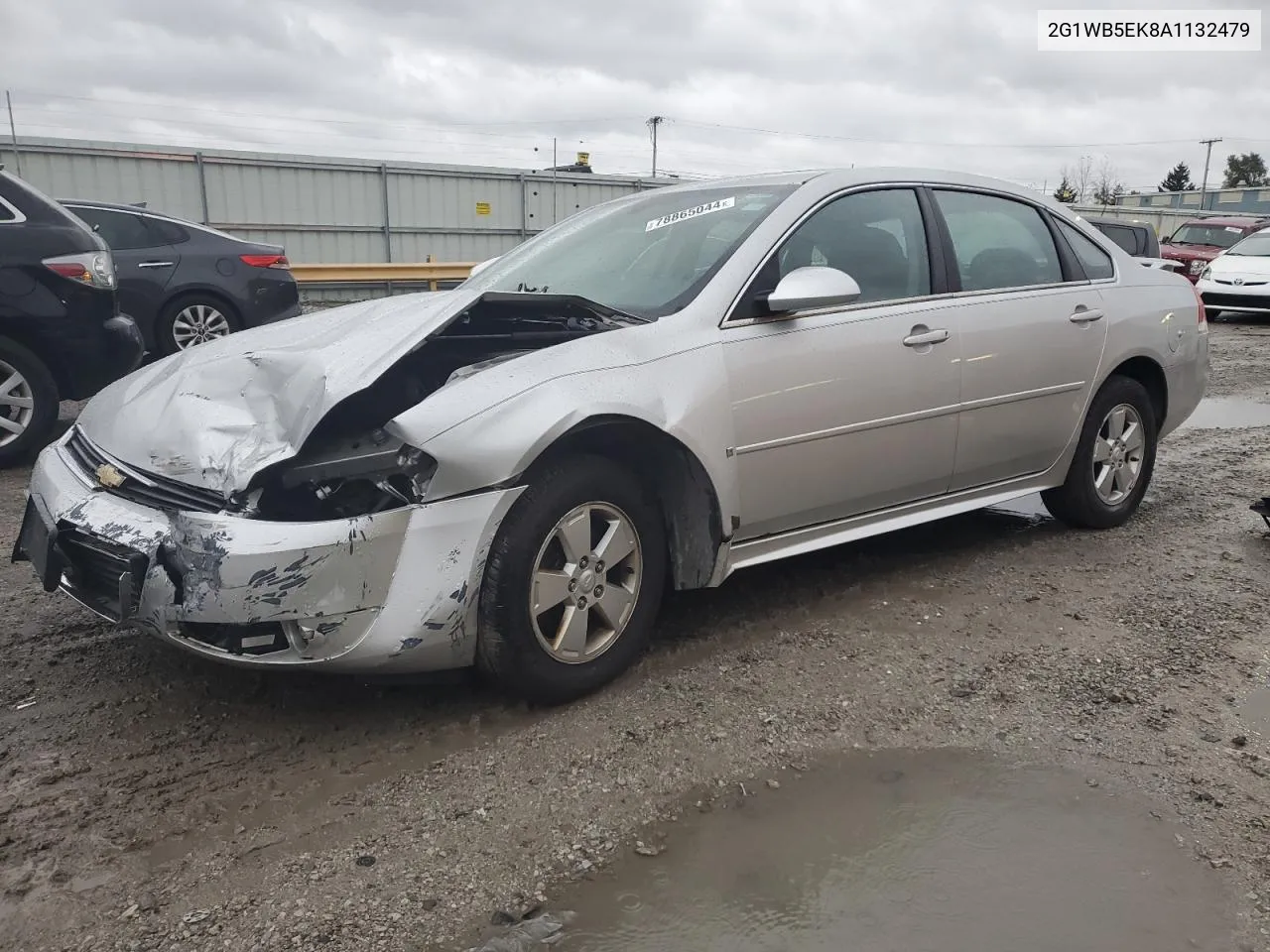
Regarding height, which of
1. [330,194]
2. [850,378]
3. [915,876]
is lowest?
[915,876]

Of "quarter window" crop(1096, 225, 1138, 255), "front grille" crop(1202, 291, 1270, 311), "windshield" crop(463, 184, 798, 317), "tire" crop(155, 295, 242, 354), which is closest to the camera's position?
"windshield" crop(463, 184, 798, 317)

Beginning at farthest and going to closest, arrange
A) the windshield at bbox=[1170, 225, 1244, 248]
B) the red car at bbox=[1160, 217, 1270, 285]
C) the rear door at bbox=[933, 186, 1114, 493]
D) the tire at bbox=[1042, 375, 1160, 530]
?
1. the windshield at bbox=[1170, 225, 1244, 248]
2. the red car at bbox=[1160, 217, 1270, 285]
3. the tire at bbox=[1042, 375, 1160, 530]
4. the rear door at bbox=[933, 186, 1114, 493]

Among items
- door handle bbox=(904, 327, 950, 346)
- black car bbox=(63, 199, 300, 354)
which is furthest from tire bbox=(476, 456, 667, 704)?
black car bbox=(63, 199, 300, 354)

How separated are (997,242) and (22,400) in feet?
17.0

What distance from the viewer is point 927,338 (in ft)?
12.3

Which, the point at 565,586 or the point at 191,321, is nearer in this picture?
the point at 565,586

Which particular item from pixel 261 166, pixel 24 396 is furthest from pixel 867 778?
pixel 261 166

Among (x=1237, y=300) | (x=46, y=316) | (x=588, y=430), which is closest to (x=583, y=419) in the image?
(x=588, y=430)

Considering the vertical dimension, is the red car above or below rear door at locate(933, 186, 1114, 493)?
above

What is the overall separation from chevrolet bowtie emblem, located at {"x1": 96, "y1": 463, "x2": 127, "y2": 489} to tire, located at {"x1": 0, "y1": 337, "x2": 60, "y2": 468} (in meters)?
3.29

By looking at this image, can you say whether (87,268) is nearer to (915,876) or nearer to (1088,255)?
(1088,255)

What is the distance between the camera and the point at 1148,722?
2922mm

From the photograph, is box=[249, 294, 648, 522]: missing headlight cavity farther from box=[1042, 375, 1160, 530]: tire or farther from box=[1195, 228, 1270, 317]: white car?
box=[1195, 228, 1270, 317]: white car

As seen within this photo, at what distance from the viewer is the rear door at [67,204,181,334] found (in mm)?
8297
